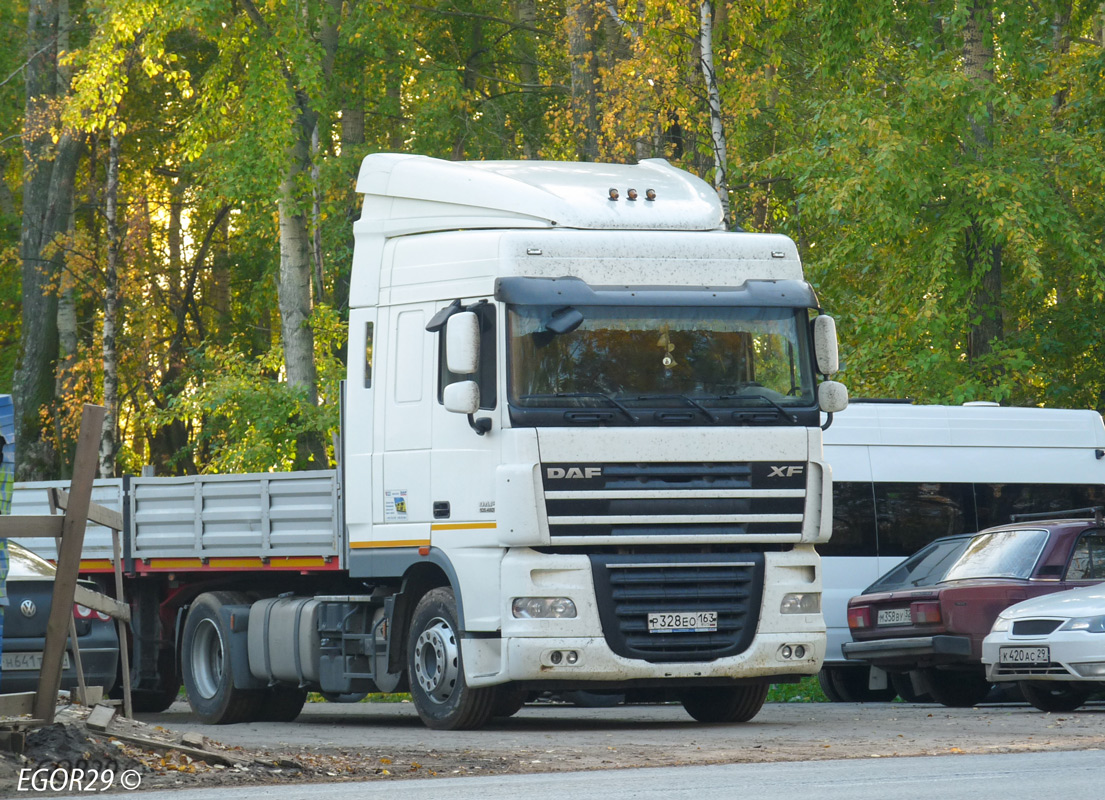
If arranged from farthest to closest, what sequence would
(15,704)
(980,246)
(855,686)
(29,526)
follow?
(980,246)
(855,686)
(15,704)
(29,526)

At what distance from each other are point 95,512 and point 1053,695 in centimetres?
848

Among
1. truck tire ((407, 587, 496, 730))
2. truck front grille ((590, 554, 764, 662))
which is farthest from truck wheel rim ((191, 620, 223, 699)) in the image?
truck front grille ((590, 554, 764, 662))

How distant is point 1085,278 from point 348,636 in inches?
534

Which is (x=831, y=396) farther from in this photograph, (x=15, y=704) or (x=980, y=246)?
(x=980, y=246)

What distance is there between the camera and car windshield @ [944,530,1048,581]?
622 inches

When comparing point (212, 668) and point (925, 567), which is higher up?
point (925, 567)

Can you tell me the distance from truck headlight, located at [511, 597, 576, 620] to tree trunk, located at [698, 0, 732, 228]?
10795 millimetres

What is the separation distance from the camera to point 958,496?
61.6ft

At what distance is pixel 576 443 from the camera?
40.7ft

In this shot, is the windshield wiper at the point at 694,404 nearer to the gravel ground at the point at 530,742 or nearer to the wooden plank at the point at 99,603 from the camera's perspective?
the gravel ground at the point at 530,742

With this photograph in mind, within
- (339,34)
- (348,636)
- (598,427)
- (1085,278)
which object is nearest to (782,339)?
(598,427)

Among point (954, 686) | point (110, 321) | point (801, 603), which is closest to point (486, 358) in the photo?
point (801, 603)

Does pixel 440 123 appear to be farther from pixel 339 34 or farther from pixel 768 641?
pixel 768 641

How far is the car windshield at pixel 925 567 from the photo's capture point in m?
16.4
